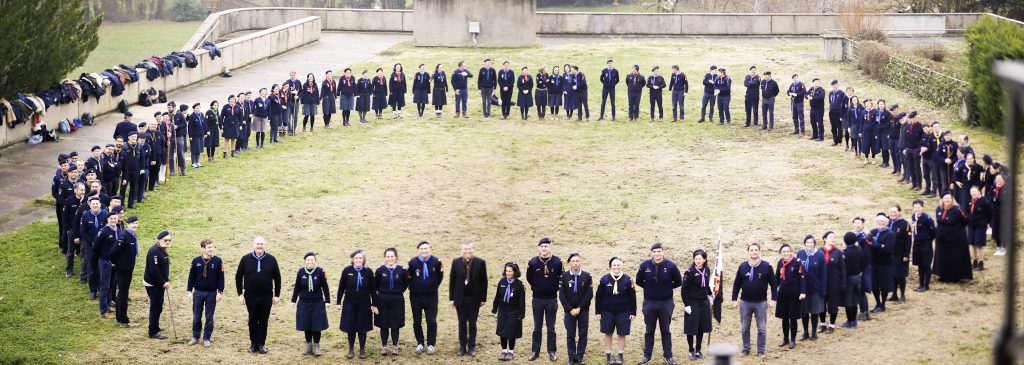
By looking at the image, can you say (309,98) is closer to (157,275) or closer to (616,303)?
(157,275)

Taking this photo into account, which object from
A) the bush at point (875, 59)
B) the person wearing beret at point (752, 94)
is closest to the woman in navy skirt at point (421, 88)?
the person wearing beret at point (752, 94)

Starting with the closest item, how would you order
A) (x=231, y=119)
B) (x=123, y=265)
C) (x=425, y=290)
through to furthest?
(x=425, y=290) < (x=123, y=265) < (x=231, y=119)

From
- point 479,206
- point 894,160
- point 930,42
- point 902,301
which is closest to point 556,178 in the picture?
point 479,206

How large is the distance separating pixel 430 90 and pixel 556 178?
781 centimetres

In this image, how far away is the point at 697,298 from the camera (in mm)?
15656

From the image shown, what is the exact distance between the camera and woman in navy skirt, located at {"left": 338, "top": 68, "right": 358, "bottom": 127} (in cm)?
3080

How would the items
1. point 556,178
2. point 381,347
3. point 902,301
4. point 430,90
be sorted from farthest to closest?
1. point 430,90
2. point 556,178
3. point 902,301
4. point 381,347

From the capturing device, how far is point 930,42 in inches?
1678

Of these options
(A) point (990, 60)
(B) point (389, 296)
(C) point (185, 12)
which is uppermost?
(C) point (185, 12)

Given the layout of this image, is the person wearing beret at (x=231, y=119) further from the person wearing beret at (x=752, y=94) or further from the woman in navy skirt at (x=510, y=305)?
the woman in navy skirt at (x=510, y=305)

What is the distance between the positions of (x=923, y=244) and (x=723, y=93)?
43.5 feet

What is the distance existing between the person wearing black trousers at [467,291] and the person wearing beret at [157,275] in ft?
12.0

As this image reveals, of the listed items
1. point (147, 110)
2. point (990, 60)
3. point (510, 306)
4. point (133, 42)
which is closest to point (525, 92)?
point (147, 110)

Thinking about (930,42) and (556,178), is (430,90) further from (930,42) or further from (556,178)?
(930,42)
